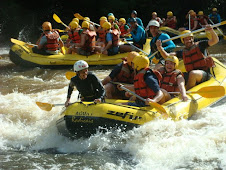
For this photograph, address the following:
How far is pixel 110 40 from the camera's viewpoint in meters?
9.77

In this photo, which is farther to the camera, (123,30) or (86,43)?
(123,30)

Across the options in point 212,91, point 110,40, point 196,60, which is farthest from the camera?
point 110,40

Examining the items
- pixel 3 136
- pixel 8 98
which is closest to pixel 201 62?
pixel 3 136

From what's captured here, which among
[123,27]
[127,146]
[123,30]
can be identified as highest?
[123,27]

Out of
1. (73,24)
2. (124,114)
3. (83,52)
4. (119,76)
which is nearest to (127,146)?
(124,114)

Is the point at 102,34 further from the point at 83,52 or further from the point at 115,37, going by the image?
the point at 115,37

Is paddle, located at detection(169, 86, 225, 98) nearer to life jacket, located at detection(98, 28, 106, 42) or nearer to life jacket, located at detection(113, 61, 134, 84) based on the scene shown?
life jacket, located at detection(113, 61, 134, 84)

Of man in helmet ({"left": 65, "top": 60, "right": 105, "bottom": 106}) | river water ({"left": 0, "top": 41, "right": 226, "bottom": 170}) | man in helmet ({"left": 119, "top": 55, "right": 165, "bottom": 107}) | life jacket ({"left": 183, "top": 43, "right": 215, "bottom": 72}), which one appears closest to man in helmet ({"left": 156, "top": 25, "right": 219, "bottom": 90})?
life jacket ({"left": 183, "top": 43, "right": 215, "bottom": 72})

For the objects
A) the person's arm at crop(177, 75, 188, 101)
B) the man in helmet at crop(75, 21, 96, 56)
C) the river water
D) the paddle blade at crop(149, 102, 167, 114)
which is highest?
the man in helmet at crop(75, 21, 96, 56)

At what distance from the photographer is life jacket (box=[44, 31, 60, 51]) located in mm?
10227

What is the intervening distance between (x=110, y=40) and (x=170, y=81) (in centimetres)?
436

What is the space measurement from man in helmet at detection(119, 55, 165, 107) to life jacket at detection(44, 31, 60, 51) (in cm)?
552

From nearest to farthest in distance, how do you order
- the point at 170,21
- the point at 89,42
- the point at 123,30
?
the point at 89,42, the point at 123,30, the point at 170,21

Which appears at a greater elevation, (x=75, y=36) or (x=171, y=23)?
(x=171, y=23)
